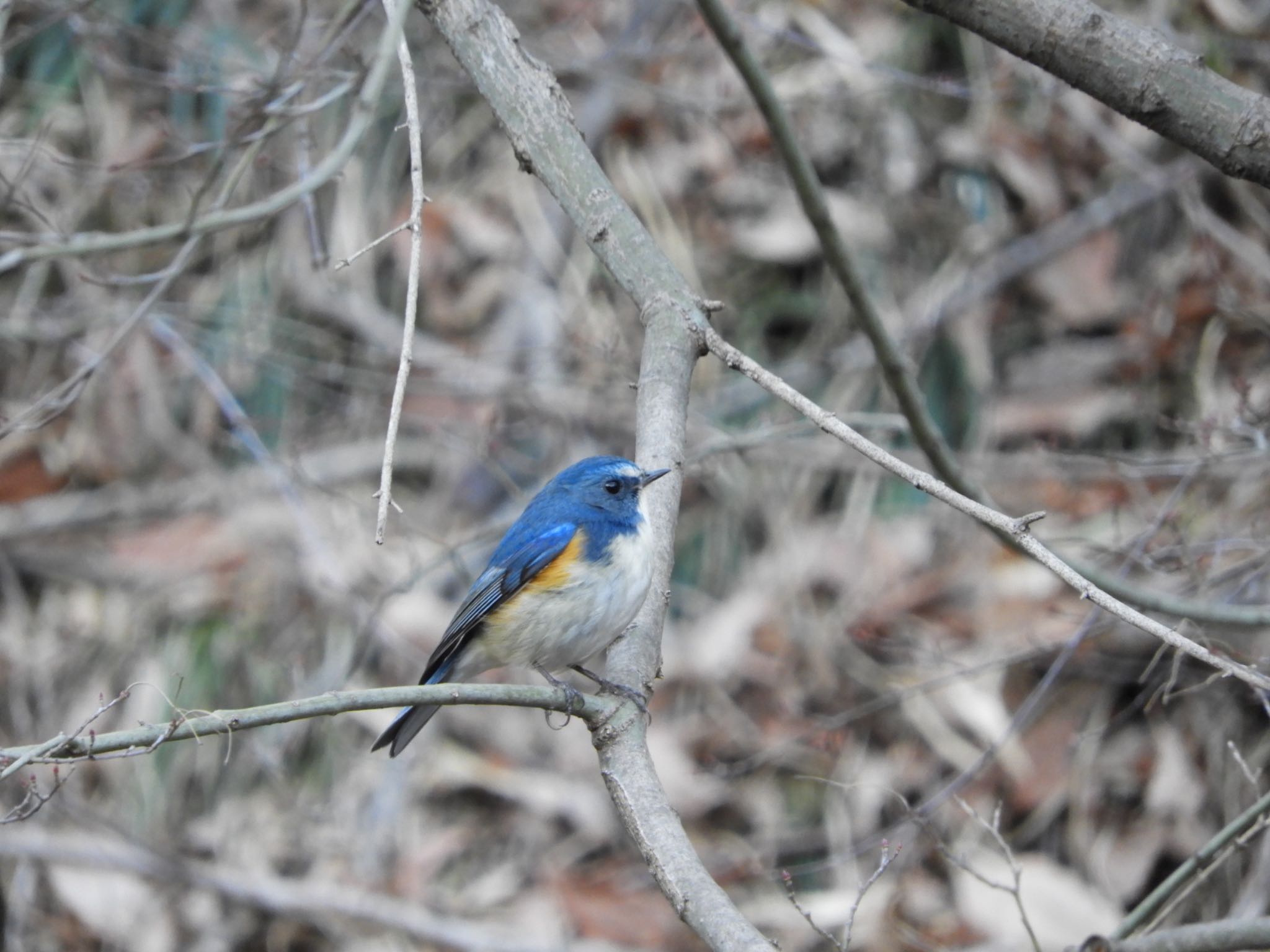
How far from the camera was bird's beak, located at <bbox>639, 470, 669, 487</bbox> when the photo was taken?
3.25m

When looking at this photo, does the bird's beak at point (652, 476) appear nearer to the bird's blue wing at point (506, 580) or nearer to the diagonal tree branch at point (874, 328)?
the bird's blue wing at point (506, 580)

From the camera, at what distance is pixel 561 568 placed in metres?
3.88

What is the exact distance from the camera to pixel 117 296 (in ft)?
22.8

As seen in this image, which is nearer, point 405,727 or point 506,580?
point 405,727

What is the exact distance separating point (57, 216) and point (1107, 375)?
4.87m

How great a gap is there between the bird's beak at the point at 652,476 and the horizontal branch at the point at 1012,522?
0.50 metres

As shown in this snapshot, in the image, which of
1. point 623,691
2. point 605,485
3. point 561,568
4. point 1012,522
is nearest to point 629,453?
point 605,485

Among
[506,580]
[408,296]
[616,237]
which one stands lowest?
[506,580]

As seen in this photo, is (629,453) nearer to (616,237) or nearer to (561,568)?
(561,568)

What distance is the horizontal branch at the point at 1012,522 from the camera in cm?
208

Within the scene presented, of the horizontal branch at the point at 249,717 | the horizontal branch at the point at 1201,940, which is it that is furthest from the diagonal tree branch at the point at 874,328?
the horizontal branch at the point at 249,717

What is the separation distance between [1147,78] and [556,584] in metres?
2.09

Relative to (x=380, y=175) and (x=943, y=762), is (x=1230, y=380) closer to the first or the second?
(x=943, y=762)

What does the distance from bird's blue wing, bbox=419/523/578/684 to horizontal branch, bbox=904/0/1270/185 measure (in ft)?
6.33
